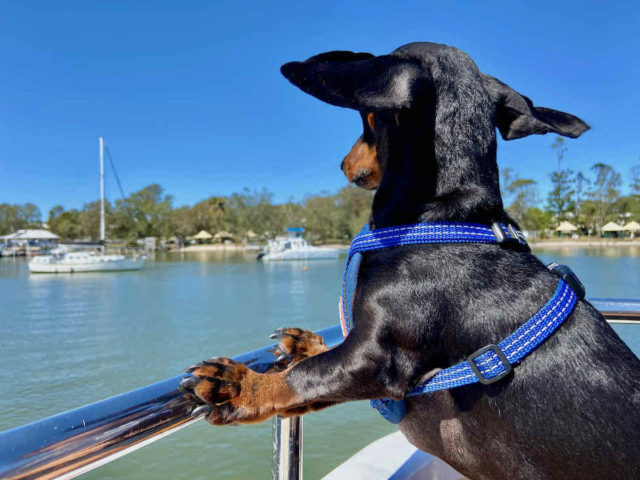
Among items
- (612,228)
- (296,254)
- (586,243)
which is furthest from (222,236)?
(612,228)

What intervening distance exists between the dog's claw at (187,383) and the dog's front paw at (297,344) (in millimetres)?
425

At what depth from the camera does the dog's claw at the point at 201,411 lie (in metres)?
1.12

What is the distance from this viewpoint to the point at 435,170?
4.79 feet

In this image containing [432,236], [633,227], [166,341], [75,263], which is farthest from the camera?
[633,227]

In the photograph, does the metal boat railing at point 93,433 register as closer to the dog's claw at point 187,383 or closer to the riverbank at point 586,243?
the dog's claw at point 187,383

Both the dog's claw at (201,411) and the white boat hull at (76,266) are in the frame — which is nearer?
the dog's claw at (201,411)

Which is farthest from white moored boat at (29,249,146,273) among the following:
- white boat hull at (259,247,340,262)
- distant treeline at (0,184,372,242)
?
distant treeline at (0,184,372,242)

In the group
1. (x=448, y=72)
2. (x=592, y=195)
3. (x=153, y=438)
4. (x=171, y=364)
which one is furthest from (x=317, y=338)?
(x=592, y=195)

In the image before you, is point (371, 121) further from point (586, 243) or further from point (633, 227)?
point (633, 227)

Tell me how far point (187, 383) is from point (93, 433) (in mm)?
315

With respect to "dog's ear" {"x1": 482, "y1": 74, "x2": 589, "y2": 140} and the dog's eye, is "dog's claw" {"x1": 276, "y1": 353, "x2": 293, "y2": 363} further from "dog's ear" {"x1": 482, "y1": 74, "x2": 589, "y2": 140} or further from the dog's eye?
"dog's ear" {"x1": 482, "y1": 74, "x2": 589, "y2": 140}

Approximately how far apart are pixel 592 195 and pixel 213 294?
69.1 metres

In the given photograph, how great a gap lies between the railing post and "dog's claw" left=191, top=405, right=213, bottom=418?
1.01 ft

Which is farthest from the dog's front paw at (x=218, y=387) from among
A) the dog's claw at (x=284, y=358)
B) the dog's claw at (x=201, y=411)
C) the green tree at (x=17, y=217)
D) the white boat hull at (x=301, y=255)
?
the green tree at (x=17, y=217)
